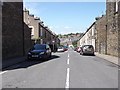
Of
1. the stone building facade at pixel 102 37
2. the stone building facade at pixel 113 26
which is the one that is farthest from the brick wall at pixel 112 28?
the stone building facade at pixel 102 37

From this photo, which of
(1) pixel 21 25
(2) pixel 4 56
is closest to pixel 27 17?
(1) pixel 21 25

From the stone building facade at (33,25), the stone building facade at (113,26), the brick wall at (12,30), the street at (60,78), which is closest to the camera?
the street at (60,78)

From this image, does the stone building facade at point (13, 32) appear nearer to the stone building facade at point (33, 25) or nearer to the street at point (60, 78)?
the street at point (60, 78)

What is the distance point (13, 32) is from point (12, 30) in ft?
1.03

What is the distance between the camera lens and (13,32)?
58.2ft

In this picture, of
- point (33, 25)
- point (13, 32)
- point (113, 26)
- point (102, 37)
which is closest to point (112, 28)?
point (113, 26)

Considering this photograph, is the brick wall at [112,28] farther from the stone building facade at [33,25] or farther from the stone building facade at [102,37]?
the stone building facade at [33,25]

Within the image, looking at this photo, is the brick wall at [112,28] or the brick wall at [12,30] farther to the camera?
the brick wall at [112,28]

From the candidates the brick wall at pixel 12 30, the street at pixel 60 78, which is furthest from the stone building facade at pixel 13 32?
the street at pixel 60 78

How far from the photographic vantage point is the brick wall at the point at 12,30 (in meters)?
15.8

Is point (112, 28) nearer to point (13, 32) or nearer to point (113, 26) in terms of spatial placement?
point (113, 26)

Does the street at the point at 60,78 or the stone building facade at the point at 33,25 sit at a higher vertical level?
the stone building facade at the point at 33,25

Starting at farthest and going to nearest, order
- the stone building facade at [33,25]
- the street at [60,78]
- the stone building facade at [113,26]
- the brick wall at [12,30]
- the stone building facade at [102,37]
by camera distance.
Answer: the stone building facade at [33,25] < the stone building facade at [102,37] < the stone building facade at [113,26] < the brick wall at [12,30] < the street at [60,78]

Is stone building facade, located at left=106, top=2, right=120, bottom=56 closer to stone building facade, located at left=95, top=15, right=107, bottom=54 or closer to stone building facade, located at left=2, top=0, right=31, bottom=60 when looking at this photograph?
stone building facade, located at left=95, top=15, right=107, bottom=54
